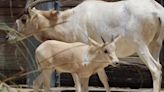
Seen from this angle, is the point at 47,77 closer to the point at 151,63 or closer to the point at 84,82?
the point at 84,82

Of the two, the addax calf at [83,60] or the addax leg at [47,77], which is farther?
the addax leg at [47,77]

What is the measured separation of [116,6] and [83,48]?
1308mm

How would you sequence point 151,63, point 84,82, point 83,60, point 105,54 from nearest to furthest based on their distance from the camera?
point 105,54
point 83,60
point 84,82
point 151,63

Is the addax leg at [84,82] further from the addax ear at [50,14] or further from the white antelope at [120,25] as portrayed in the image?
the addax ear at [50,14]

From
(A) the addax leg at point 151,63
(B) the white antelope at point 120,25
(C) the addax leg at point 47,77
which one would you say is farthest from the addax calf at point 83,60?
(A) the addax leg at point 151,63

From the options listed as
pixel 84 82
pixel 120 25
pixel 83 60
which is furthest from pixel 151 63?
pixel 83 60

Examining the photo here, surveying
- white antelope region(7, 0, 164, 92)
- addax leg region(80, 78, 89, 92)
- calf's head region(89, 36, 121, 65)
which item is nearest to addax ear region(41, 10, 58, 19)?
white antelope region(7, 0, 164, 92)

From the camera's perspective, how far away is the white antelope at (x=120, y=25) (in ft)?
15.1

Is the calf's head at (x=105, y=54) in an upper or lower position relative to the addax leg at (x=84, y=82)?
upper

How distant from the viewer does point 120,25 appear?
4.68 meters

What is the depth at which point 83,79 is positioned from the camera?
12.2ft

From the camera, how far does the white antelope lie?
15.1 ft

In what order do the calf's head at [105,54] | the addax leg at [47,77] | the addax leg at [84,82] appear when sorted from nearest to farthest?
the calf's head at [105,54] < the addax leg at [84,82] < the addax leg at [47,77]

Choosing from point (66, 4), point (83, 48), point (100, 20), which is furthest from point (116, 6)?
point (66, 4)
